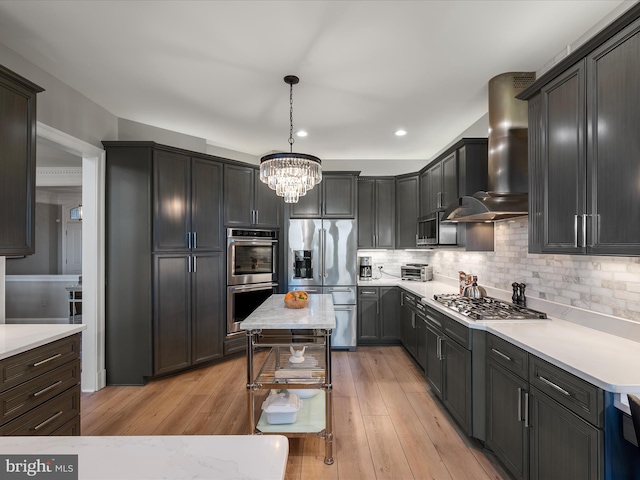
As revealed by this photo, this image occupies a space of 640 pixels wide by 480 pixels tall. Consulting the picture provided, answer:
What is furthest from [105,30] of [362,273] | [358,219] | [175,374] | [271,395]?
[362,273]

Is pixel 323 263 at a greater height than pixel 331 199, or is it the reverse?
pixel 331 199

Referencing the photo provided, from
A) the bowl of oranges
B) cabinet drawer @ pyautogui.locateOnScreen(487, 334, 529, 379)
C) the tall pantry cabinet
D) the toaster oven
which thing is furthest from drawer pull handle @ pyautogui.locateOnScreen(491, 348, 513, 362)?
the tall pantry cabinet

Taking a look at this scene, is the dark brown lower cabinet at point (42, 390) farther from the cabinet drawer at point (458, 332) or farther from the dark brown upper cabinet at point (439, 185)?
the dark brown upper cabinet at point (439, 185)

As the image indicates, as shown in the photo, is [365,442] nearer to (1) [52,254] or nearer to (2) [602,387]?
(2) [602,387]

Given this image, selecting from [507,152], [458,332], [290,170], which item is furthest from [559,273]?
[290,170]

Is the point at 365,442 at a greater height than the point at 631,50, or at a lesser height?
lesser

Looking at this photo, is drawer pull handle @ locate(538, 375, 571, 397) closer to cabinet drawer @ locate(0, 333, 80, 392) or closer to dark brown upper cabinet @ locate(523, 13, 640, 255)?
dark brown upper cabinet @ locate(523, 13, 640, 255)

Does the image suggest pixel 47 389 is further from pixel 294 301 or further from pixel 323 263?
pixel 323 263

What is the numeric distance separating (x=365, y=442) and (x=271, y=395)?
0.78m

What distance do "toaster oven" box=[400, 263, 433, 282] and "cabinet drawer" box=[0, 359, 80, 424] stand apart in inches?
159

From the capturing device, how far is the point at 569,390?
1.46 metres

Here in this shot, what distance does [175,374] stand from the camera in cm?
363

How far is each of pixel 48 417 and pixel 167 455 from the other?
1780mm

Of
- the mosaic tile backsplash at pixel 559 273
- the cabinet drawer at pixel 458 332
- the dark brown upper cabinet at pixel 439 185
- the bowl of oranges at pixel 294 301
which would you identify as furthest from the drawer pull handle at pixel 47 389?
the dark brown upper cabinet at pixel 439 185
